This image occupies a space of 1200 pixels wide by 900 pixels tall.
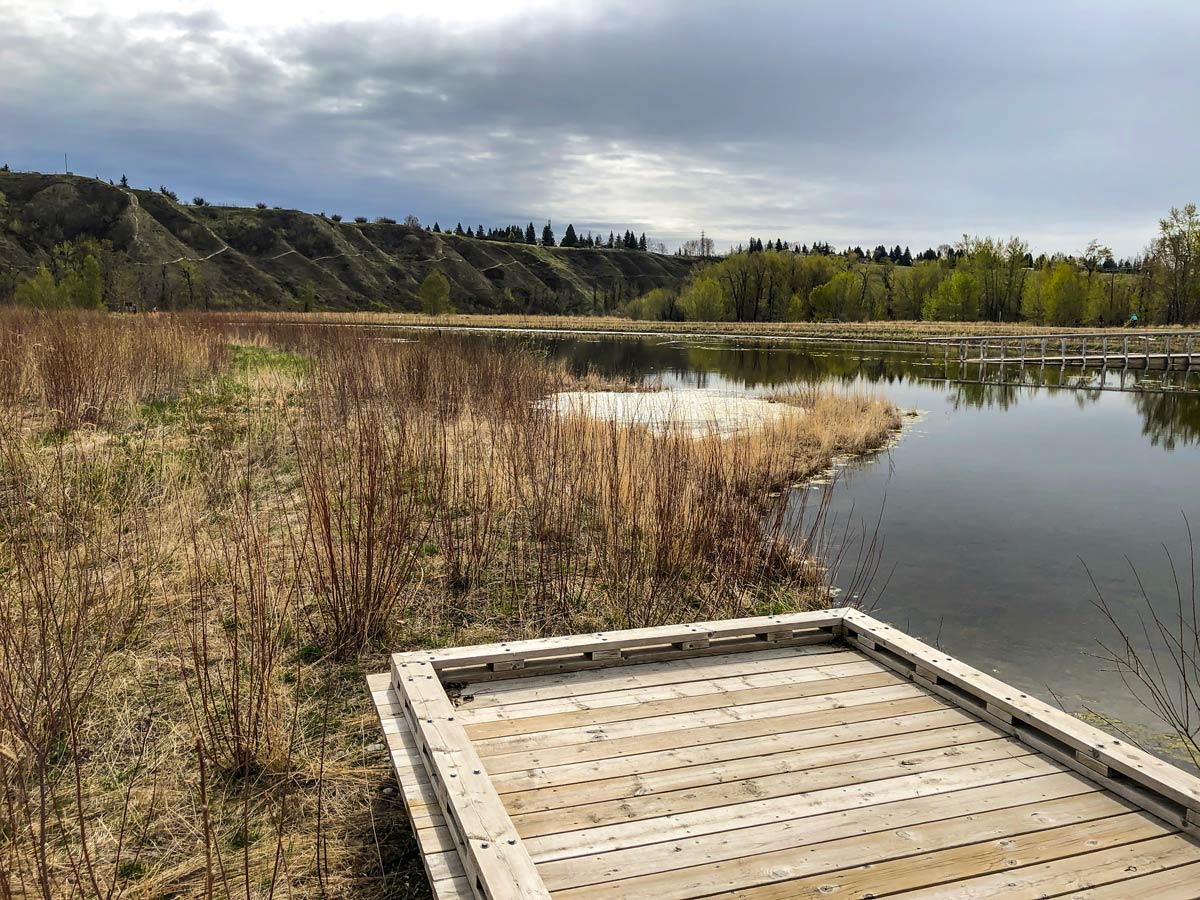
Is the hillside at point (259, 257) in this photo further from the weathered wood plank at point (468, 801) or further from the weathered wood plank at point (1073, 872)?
the weathered wood plank at point (1073, 872)

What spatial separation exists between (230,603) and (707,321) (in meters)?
65.5

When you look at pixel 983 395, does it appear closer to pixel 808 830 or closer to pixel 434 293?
pixel 808 830

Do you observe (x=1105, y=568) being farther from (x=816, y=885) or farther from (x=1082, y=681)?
(x=816, y=885)

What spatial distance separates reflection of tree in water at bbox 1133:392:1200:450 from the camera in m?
15.7

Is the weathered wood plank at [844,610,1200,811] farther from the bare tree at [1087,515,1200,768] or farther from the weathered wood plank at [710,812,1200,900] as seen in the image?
the bare tree at [1087,515,1200,768]

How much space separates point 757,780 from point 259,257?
92862mm

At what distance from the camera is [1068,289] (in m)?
→ 60.2

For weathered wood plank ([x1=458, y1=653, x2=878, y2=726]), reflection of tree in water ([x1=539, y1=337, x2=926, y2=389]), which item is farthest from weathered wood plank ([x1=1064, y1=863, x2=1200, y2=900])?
reflection of tree in water ([x1=539, y1=337, x2=926, y2=389])

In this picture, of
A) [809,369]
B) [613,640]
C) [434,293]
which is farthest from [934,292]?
[613,640]

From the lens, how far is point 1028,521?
30.9ft

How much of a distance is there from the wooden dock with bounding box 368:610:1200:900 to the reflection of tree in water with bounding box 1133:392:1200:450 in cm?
1443

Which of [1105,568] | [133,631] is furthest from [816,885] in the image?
[1105,568]

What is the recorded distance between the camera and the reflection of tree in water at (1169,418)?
51.5 feet

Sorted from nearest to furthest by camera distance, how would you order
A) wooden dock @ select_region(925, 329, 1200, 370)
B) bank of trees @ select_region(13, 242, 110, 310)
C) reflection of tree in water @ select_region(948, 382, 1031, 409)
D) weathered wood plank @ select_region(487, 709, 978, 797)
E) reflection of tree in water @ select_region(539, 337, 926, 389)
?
weathered wood plank @ select_region(487, 709, 978, 797) → reflection of tree in water @ select_region(948, 382, 1031, 409) → bank of trees @ select_region(13, 242, 110, 310) → reflection of tree in water @ select_region(539, 337, 926, 389) → wooden dock @ select_region(925, 329, 1200, 370)
